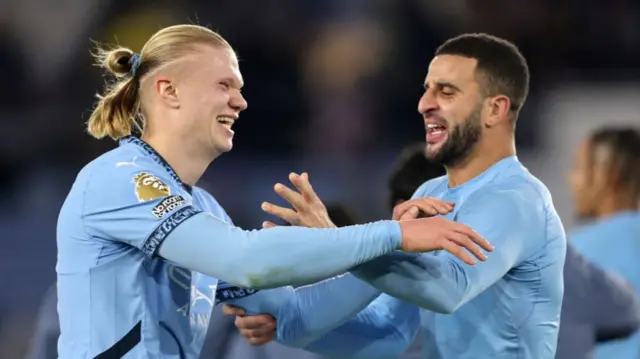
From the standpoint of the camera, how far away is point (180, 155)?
3369mm

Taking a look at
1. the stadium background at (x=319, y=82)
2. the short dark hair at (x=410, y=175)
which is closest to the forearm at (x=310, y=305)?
the short dark hair at (x=410, y=175)

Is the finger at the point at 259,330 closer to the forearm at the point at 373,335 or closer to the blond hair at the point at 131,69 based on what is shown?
the forearm at the point at 373,335

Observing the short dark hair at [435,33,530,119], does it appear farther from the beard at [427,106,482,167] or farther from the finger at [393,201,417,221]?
the finger at [393,201,417,221]

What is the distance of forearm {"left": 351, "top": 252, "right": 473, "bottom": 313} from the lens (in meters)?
3.27

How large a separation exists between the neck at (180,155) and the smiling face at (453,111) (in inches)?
31.4

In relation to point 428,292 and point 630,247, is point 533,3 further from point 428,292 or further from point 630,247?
point 428,292

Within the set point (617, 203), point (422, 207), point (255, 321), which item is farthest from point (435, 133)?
point (617, 203)

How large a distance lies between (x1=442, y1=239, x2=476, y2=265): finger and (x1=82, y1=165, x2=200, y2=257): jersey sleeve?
67 centimetres

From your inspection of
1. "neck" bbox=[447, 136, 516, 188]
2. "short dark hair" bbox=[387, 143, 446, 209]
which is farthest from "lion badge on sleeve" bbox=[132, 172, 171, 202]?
"short dark hair" bbox=[387, 143, 446, 209]

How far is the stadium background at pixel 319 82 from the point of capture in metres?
8.05

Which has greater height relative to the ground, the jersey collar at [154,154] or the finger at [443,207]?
the finger at [443,207]

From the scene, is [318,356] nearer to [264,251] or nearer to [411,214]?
[411,214]

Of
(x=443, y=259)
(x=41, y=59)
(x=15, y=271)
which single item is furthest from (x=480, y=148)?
(x=41, y=59)

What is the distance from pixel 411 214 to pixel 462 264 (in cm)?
21
